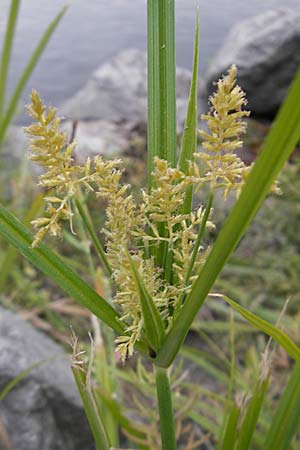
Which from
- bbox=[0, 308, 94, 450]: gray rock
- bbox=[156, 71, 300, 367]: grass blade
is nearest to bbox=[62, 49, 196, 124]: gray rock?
bbox=[0, 308, 94, 450]: gray rock

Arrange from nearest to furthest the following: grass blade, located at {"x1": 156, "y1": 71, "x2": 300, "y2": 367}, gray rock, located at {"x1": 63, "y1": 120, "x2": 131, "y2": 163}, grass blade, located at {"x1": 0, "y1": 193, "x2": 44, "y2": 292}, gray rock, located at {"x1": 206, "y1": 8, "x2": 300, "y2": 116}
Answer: grass blade, located at {"x1": 156, "y1": 71, "x2": 300, "y2": 367}, grass blade, located at {"x1": 0, "y1": 193, "x2": 44, "y2": 292}, gray rock, located at {"x1": 63, "y1": 120, "x2": 131, "y2": 163}, gray rock, located at {"x1": 206, "y1": 8, "x2": 300, "y2": 116}

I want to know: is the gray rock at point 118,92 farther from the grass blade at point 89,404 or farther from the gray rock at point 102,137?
the grass blade at point 89,404

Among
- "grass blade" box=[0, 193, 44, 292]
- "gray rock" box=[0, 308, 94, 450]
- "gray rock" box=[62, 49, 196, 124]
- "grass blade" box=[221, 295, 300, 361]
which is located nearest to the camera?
"grass blade" box=[221, 295, 300, 361]

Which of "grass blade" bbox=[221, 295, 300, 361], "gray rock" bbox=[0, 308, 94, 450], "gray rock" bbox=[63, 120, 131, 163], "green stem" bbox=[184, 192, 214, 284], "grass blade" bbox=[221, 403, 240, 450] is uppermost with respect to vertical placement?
"green stem" bbox=[184, 192, 214, 284]

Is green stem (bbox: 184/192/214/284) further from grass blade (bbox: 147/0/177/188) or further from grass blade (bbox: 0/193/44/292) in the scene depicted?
grass blade (bbox: 0/193/44/292)

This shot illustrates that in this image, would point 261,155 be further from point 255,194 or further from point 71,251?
point 71,251

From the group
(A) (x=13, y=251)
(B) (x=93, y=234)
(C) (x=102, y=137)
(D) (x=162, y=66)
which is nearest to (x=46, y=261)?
(B) (x=93, y=234)

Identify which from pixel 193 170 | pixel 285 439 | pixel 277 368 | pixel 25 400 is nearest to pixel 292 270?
pixel 277 368

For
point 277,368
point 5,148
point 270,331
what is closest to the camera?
point 270,331
